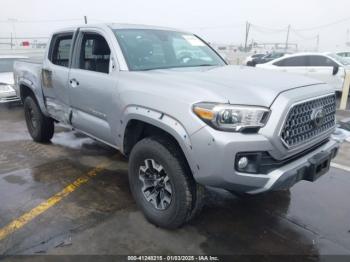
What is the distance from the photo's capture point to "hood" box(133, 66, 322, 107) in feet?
8.80

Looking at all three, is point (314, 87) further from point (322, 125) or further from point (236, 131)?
point (236, 131)

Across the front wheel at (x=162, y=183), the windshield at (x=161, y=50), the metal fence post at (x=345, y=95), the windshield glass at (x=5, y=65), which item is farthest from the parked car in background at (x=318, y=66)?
the front wheel at (x=162, y=183)

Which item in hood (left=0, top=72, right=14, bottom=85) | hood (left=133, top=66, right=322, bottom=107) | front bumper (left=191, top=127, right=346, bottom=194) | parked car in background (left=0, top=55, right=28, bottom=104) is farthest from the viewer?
hood (left=0, top=72, right=14, bottom=85)

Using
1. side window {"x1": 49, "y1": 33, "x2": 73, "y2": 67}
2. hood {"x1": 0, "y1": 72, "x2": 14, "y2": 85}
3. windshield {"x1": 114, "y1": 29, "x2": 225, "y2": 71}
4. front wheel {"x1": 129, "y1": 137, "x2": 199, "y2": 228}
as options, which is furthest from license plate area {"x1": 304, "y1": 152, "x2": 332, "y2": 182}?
hood {"x1": 0, "y1": 72, "x2": 14, "y2": 85}

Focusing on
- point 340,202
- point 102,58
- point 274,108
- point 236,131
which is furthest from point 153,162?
point 340,202

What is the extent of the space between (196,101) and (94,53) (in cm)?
193

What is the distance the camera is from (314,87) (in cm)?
315

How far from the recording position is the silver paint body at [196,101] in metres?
2.59

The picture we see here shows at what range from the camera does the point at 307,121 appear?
2947 mm

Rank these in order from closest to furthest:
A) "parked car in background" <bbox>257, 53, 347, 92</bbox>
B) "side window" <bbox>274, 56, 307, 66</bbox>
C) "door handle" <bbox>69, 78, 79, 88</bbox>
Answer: "door handle" <bbox>69, 78, 79, 88</bbox> → "parked car in background" <bbox>257, 53, 347, 92</bbox> → "side window" <bbox>274, 56, 307, 66</bbox>

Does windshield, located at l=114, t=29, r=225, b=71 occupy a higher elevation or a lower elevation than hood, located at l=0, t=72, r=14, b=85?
higher

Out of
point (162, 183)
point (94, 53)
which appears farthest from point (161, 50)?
point (162, 183)

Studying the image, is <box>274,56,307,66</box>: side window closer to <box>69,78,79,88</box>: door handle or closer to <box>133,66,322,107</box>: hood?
→ <box>133,66,322,107</box>: hood

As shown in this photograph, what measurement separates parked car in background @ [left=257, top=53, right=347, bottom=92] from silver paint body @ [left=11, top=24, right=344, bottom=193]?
811cm
